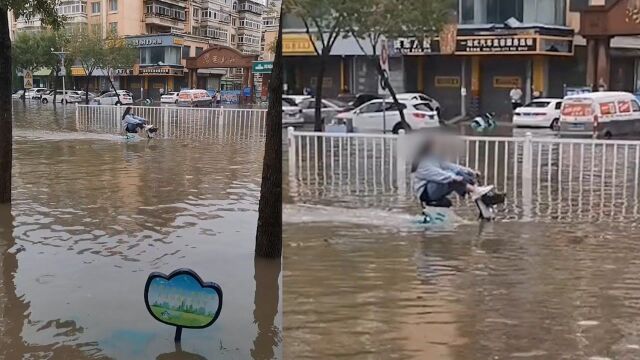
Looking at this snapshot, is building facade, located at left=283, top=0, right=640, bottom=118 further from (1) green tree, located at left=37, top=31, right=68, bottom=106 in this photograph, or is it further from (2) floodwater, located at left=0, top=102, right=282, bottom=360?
(1) green tree, located at left=37, top=31, right=68, bottom=106

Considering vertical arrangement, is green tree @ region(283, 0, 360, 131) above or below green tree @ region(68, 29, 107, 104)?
below

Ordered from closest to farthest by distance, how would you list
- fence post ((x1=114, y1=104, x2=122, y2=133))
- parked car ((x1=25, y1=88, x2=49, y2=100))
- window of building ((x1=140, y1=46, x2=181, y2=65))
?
window of building ((x1=140, y1=46, x2=181, y2=65))
fence post ((x1=114, y1=104, x2=122, y2=133))
parked car ((x1=25, y1=88, x2=49, y2=100))

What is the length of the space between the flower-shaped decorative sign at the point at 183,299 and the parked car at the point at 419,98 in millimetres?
1445

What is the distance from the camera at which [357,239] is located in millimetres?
3713

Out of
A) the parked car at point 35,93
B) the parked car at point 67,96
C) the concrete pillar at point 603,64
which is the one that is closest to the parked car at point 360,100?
the concrete pillar at point 603,64

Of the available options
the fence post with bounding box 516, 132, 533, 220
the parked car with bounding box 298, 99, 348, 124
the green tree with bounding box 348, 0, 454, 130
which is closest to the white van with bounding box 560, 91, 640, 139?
the fence post with bounding box 516, 132, 533, 220

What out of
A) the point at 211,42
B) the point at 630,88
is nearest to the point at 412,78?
the point at 630,88

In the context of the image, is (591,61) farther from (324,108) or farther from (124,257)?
(124,257)

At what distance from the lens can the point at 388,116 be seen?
2990mm

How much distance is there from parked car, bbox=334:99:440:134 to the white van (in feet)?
1.92

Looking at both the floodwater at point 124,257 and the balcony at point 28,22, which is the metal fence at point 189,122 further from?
the floodwater at point 124,257

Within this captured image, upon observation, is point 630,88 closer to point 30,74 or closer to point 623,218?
point 623,218

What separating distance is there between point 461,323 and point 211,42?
4.32 m

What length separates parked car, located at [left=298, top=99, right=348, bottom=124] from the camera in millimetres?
3172
